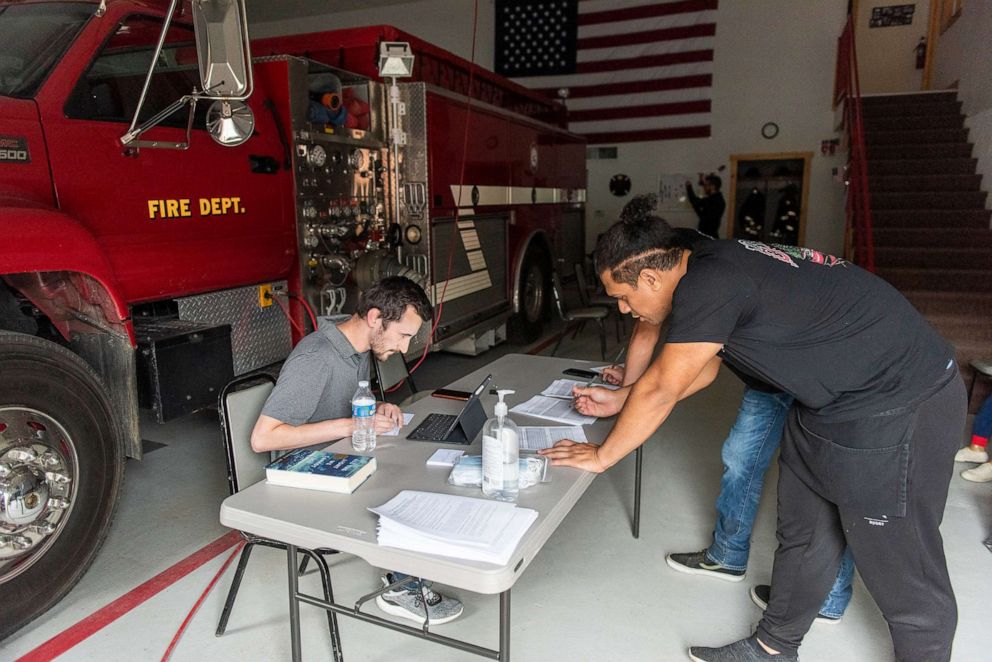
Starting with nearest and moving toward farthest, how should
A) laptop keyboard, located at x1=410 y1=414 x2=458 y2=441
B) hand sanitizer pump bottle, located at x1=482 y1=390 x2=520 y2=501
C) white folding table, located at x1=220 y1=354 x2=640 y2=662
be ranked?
white folding table, located at x1=220 y1=354 x2=640 y2=662 → hand sanitizer pump bottle, located at x1=482 y1=390 x2=520 y2=501 → laptop keyboard, located at x1=410 y1=414 x2=458 y2=441

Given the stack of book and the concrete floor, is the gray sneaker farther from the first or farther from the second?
the stack of book

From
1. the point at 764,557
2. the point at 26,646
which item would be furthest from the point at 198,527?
the point at 764,557

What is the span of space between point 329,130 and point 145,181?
44.6 inches

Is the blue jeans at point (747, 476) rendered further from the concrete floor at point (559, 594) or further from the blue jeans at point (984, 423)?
the blue jeans at point (984, 423)

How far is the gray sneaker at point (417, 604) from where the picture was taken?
84.9 inches

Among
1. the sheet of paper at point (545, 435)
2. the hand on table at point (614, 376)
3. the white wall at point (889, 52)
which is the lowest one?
the sheet of paper at point (545, 435)

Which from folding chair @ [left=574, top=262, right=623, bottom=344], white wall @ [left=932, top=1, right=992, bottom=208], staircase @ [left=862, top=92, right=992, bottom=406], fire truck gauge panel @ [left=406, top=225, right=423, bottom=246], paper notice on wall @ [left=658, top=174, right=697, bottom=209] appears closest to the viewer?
fire truck gauge panel @ [left=406, top=225, right=423, bottom=246]

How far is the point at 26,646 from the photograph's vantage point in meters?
2.06

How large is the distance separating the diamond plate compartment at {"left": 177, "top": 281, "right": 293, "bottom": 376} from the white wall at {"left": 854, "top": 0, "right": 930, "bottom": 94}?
10174 millimetres

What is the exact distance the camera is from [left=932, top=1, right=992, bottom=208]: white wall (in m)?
6.61

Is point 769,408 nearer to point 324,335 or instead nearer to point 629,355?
point 629,355

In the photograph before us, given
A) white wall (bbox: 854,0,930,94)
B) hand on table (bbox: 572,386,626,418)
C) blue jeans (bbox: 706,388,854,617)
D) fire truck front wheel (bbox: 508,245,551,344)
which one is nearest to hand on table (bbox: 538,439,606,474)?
hand on table (bbox: 572,386,626,418)

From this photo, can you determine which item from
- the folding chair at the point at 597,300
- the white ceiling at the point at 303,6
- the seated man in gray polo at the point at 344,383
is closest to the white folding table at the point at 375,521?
the seated man in gray polo at the point at 344,383

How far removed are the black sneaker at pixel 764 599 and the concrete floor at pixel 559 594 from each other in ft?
0.08
